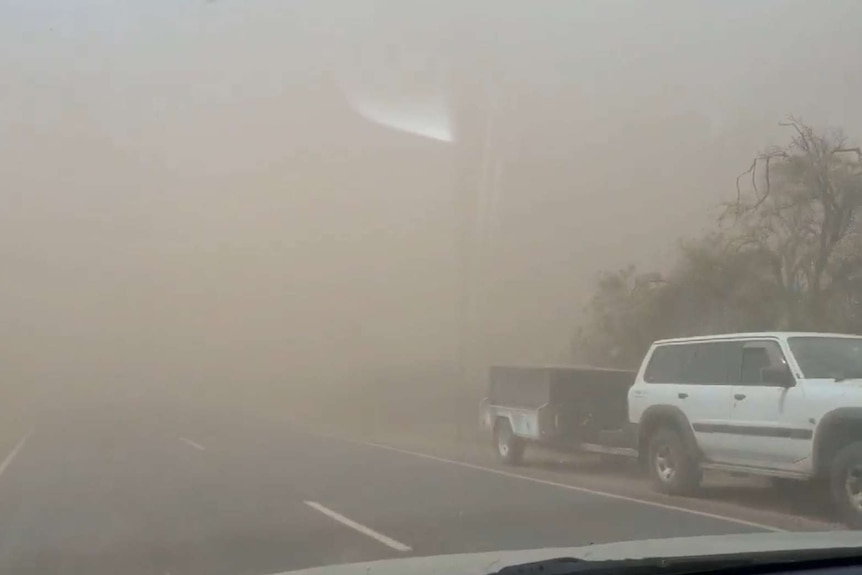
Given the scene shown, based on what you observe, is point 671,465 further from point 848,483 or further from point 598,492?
point 848,483

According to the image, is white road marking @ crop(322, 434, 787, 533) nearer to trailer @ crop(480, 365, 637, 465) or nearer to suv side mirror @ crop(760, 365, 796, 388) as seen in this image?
trailer @ crop(480, 365, 637, 465)

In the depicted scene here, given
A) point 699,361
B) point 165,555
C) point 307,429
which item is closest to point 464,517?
point 165,555

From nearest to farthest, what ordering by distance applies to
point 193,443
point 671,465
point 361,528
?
point 361,528
point 671,465
point 193,443

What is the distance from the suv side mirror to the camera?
10.4 m

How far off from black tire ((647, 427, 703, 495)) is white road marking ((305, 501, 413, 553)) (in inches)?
158

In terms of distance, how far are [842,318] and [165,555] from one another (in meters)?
16.9

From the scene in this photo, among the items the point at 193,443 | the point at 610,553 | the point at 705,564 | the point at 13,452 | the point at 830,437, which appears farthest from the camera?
the point at 193,443

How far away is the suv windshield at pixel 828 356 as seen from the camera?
10.5 metres

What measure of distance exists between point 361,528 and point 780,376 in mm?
4495

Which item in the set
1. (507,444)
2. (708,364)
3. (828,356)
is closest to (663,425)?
(708,364)

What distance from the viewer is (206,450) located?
67.4ft

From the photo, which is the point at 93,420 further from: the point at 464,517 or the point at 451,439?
the point at 464,517

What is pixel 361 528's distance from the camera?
31.0 ft

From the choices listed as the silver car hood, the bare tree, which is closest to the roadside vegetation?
the bare tree
